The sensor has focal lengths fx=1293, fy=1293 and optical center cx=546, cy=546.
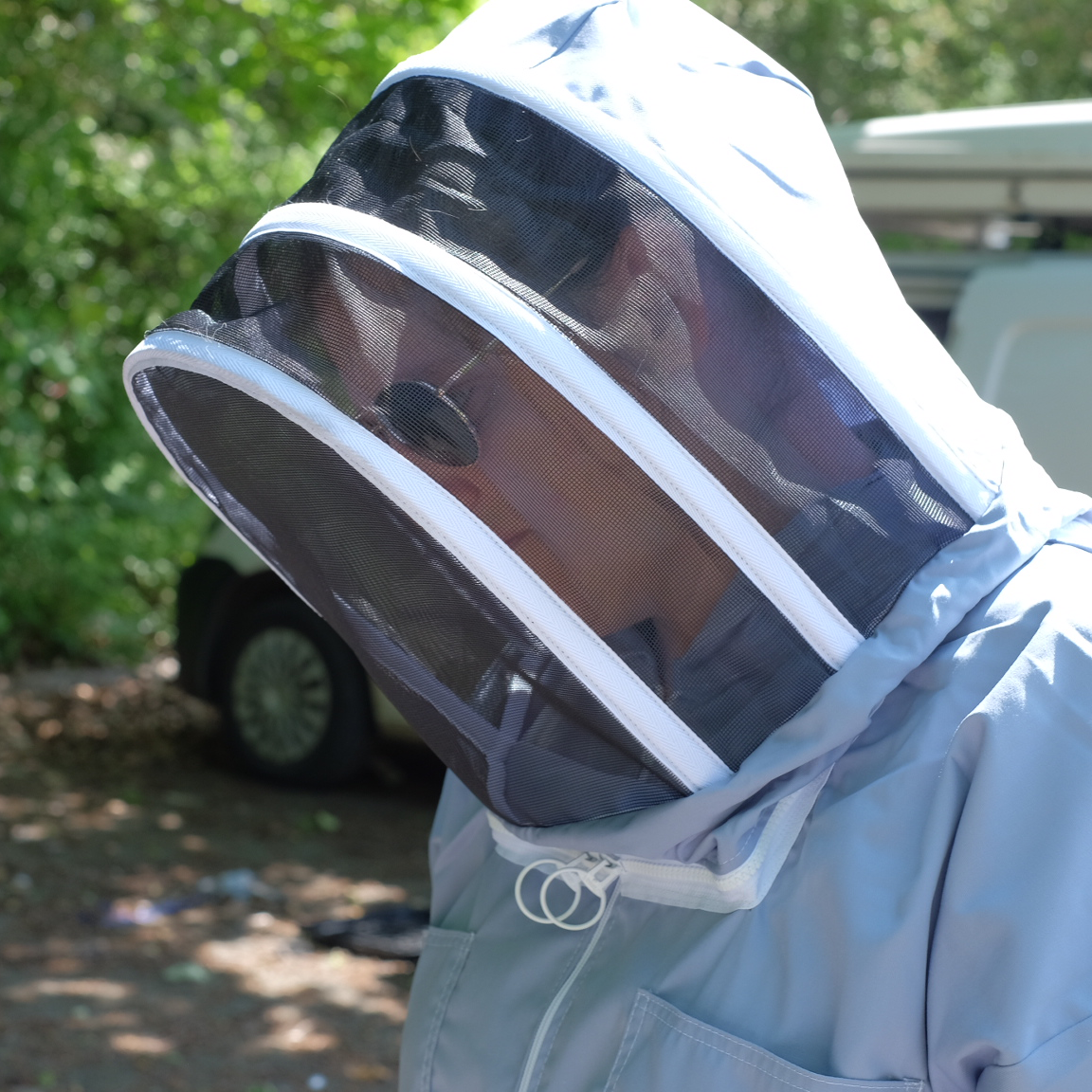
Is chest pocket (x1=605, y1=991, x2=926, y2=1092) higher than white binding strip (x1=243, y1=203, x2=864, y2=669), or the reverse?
white binding strip (x1=243, y1=203, x2=864, y2=669)

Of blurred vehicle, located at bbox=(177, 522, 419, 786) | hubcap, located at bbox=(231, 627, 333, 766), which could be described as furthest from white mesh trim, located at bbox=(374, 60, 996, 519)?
Answer: hubcap, located at bbox=(231, 627, 333, 766)

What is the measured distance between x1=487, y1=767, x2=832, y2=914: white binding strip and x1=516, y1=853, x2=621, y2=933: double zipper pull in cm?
2

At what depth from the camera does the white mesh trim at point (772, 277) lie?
124 cm

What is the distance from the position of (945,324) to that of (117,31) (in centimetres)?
483

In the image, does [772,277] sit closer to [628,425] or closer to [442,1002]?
[628,425]

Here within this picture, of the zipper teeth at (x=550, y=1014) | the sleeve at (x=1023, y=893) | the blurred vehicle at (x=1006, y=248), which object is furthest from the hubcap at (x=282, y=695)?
the sleeve at (x=1023, y=893)

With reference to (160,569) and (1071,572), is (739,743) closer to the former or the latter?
(1071,572)

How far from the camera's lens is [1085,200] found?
13.5ft

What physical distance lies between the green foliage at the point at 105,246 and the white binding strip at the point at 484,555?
5.36 meters

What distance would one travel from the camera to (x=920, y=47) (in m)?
16.5

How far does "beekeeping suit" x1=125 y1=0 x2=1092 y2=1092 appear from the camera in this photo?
3.88 feet

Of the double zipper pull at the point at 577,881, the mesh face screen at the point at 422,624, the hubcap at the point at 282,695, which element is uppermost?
the mesh face screen at the point at 422,624

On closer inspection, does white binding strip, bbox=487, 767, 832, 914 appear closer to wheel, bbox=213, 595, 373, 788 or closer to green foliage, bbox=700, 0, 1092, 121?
wheel, bbox=213, 595, 373, 788

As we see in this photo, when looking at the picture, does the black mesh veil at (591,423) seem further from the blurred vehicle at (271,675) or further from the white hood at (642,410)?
the blurred vehicle at (271,675)
